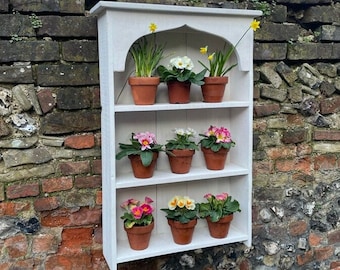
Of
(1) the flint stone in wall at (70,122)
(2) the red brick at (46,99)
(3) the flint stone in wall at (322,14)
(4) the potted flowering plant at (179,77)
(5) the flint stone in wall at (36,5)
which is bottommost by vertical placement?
(1) the flint stone in wall at (70,122)

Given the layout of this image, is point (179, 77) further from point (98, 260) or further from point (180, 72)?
point (98, 260)

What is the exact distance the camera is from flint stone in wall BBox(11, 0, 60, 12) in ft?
4.89

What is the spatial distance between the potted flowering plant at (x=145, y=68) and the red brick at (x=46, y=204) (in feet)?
1.68

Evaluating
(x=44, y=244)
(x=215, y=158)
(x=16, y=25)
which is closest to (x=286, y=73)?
(x=215, y=158)

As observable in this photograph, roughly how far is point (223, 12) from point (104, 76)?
52cm

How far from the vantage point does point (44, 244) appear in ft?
5.25

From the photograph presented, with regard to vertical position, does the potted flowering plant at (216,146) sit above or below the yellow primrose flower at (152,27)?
below

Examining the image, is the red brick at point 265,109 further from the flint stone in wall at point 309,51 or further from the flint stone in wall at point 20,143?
the flint stone in wall at point 20,143

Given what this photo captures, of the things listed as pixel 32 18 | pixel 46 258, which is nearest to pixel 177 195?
pixel 46 258

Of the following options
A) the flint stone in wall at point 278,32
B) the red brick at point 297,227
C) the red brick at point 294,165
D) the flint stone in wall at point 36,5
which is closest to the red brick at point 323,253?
the red brick at point 297,227

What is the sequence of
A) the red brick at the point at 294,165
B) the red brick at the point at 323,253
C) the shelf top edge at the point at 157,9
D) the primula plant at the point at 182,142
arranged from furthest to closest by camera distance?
the red brick at the point at 323,253
the red brick at the point at 294,165
the primula plant at the point at 182,142
the shelf top edge at the point at 157,9

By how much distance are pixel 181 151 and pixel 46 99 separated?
563 millimetres

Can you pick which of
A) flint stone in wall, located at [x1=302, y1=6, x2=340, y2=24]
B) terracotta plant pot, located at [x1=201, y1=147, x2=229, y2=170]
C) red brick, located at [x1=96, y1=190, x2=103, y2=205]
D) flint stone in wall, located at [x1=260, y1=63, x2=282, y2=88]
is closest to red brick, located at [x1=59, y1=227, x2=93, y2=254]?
red brick, located at [x1=96, y1=190, x2=103, y2=205]

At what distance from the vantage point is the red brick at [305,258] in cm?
200
